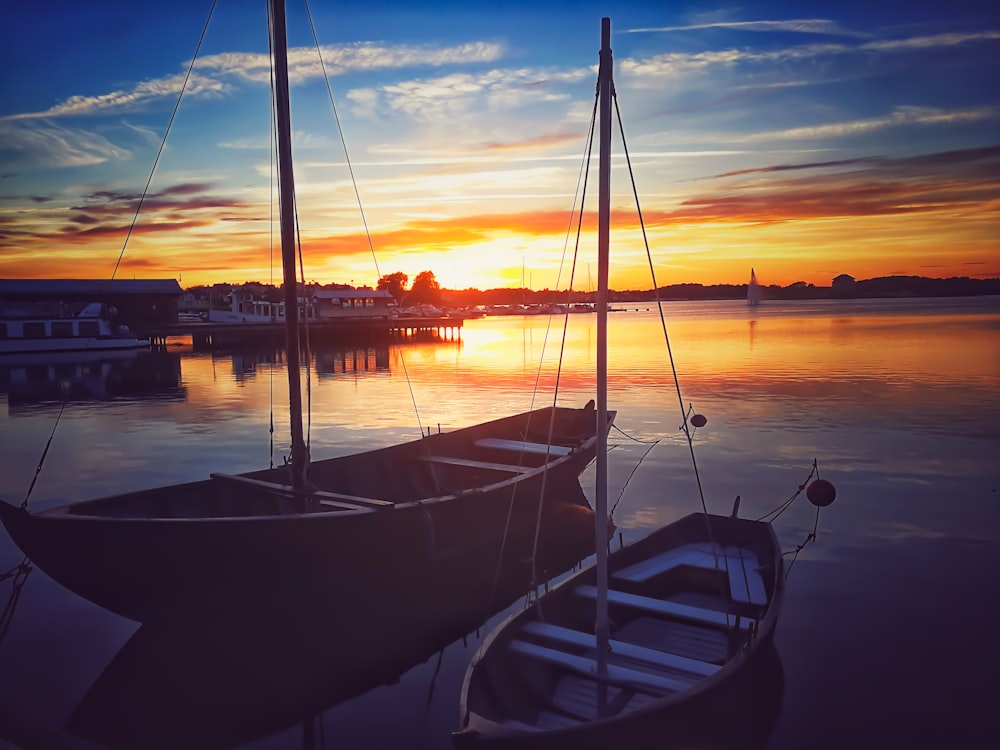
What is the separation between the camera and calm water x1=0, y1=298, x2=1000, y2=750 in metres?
9.79

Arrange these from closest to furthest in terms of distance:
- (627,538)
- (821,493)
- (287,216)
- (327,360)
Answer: (287,216), (821,493), (627,538), (327,360)

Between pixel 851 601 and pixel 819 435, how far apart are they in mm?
16867

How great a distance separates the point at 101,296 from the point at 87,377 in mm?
38103

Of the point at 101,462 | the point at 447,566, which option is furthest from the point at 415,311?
the point at 447,566

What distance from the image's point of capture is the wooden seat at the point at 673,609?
955 cm

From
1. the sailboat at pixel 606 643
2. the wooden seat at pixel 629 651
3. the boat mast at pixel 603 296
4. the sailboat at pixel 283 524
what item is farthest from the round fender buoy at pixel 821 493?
the boat mast at pixel 603 296

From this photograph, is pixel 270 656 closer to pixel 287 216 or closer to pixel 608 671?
pixel 608 671

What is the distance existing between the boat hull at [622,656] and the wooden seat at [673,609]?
2 centimetres

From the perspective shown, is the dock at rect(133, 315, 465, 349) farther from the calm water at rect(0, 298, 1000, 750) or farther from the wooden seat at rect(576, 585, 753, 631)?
the wooden seat at rect(576, 585, 753, 631)

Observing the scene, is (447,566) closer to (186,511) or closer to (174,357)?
(186,511)

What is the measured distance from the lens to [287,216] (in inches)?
533

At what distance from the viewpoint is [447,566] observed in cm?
1512

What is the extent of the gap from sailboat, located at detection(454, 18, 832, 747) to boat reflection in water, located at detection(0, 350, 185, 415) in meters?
38.2

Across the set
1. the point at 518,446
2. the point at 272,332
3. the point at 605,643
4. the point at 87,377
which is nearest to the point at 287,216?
the point at 518,446
